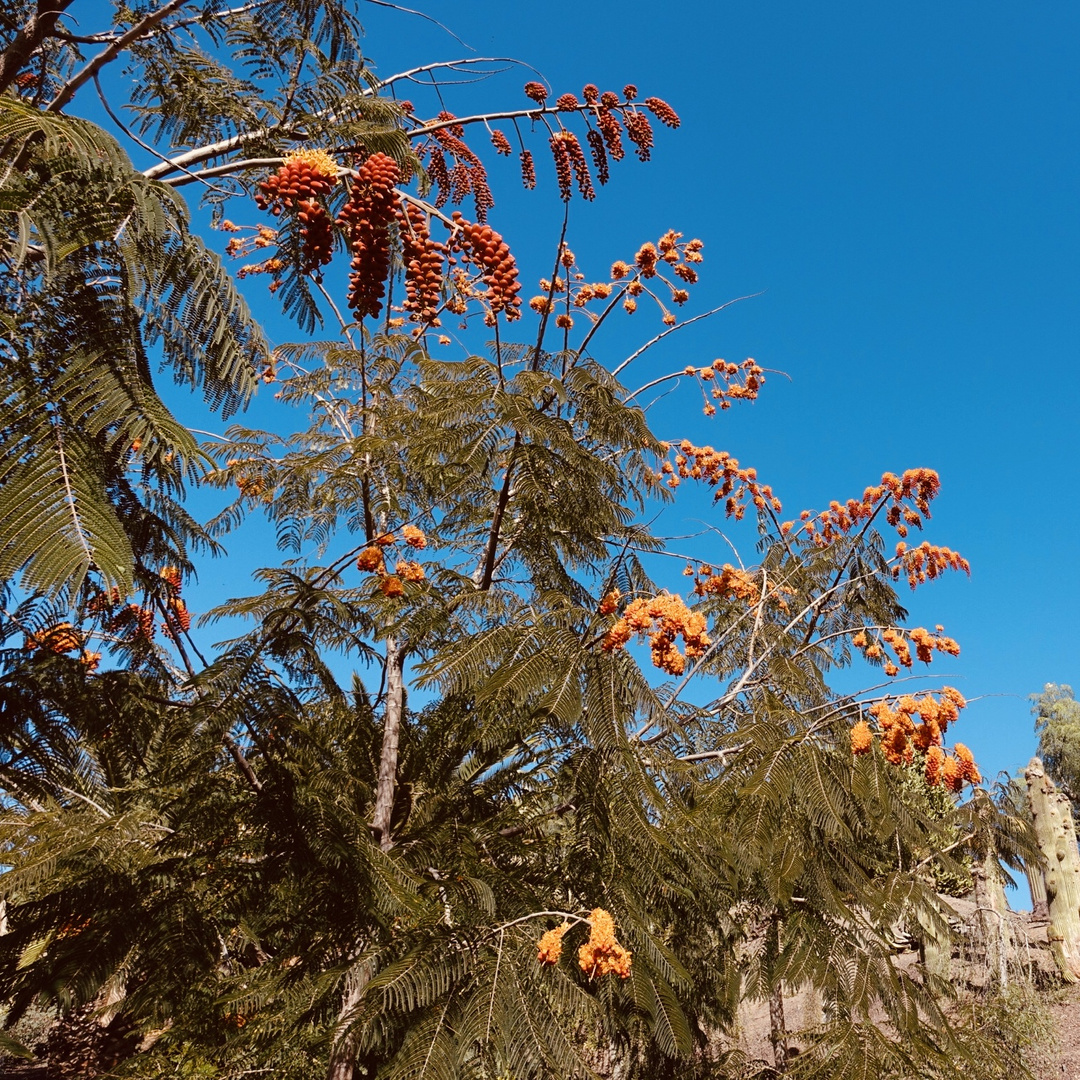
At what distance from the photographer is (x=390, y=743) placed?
4277 millimetres

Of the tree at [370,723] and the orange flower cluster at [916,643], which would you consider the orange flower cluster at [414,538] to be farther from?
the orange flower cluster at [916,643]

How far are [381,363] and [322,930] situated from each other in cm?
325

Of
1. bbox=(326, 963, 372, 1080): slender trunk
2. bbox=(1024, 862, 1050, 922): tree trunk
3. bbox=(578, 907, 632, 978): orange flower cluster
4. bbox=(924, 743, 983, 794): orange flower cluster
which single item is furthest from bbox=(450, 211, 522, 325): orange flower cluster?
bbox=(1024, 862, 1050, 922): tree trunk

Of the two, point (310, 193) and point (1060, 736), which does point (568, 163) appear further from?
point (1060, 736)

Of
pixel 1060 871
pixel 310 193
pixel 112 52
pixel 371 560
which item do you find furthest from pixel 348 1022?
pixel 1060 871

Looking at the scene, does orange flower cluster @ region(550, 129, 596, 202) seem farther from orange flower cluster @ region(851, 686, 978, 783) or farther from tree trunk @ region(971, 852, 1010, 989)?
tree trunk @ region(971, 852, 1010, 989)

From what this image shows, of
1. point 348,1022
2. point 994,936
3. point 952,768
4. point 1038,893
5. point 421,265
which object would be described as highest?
point 421,265

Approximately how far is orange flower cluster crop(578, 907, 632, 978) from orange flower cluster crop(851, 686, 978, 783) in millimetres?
1427

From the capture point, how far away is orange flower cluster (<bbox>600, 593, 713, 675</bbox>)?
2623mm

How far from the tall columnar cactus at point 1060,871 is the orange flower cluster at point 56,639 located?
12.6 metres

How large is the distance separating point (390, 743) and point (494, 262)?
9.17 feet

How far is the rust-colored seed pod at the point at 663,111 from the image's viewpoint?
294 cm

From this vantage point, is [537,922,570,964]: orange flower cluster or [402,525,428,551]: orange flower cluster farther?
[402,525,428,551]: orange flower cluster

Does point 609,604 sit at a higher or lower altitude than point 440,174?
lower
